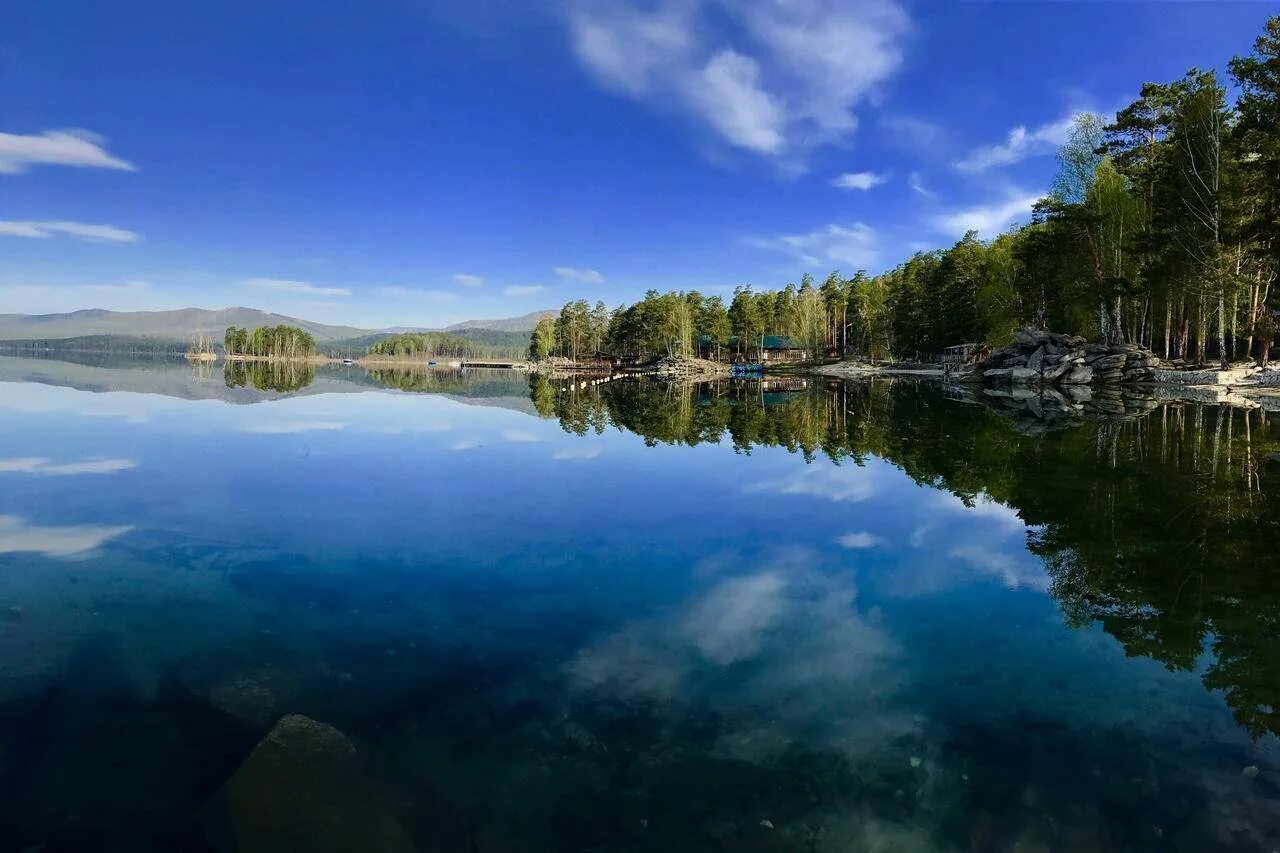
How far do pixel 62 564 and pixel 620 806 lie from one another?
9.30 metres

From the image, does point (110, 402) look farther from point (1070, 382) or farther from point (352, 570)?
point (1070, 382)

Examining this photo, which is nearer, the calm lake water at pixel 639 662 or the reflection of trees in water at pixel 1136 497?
the calm lake water at pixel 639 662

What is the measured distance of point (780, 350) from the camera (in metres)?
139

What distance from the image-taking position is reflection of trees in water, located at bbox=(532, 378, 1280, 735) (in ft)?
23.4

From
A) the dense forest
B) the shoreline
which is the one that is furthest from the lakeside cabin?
the shoreline

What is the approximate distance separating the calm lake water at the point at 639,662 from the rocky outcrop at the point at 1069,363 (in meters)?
40.5

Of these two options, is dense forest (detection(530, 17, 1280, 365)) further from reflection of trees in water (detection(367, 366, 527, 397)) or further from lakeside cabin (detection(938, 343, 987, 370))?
reflection of trees in water (detection(367, 366, 527, 397))

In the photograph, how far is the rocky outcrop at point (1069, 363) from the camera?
49500mm

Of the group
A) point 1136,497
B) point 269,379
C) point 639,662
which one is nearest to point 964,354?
point 1136,497

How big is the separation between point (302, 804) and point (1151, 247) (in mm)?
54862

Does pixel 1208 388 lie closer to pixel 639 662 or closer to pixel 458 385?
pixel 639 662

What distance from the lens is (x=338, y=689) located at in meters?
5.95

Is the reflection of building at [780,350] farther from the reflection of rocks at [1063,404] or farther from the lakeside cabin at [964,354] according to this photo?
the reflection of rocks at [1063,404]

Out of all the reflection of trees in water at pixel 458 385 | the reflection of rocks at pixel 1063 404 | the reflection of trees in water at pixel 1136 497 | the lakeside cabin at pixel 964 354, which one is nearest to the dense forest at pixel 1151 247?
the lakeside cabin at pixel 964 354
